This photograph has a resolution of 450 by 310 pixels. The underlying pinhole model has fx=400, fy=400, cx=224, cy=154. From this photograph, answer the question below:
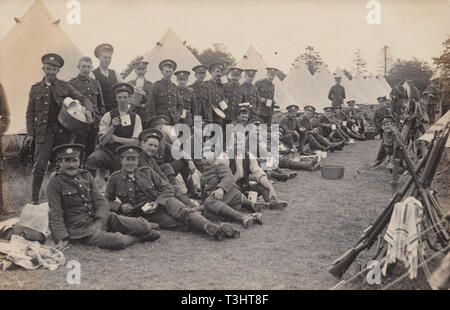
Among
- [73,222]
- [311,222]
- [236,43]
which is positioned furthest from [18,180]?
[236,43]

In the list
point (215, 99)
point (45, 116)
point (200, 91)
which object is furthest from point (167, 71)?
point (45, 116)

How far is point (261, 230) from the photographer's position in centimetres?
425

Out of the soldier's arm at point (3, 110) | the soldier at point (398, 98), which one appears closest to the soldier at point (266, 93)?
the soldier at point (398, 98)

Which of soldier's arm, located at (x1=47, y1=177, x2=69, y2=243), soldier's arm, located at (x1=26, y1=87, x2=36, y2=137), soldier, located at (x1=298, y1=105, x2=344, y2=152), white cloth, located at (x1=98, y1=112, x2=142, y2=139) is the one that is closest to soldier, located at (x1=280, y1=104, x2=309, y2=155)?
soldier, located at (x1=298, y1=105, x2=344, y2=152)

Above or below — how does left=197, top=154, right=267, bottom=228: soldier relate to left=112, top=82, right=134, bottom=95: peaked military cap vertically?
below

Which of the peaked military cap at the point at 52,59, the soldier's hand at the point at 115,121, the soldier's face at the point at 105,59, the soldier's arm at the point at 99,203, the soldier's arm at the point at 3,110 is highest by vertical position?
the soldier's face at the point at 105,59

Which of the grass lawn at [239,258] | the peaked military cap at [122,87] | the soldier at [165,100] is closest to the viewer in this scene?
the grass lawn at [239,258]

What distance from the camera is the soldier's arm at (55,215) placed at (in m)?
3.58

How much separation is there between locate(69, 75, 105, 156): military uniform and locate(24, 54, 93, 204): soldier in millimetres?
297

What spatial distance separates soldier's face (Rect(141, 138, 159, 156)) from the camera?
14.7 ft

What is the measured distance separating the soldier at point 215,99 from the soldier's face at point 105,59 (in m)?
1.99

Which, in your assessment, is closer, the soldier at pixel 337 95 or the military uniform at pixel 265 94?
the military uniform at pixel 265 94

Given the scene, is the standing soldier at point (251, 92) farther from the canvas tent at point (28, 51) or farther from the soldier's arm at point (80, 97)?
the soldier's arm at point (80, 97)

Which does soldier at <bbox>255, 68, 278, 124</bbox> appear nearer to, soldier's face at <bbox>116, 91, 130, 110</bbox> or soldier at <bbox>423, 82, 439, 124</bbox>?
soldier at <bbox>423, 82, 439, 124</bbox>
